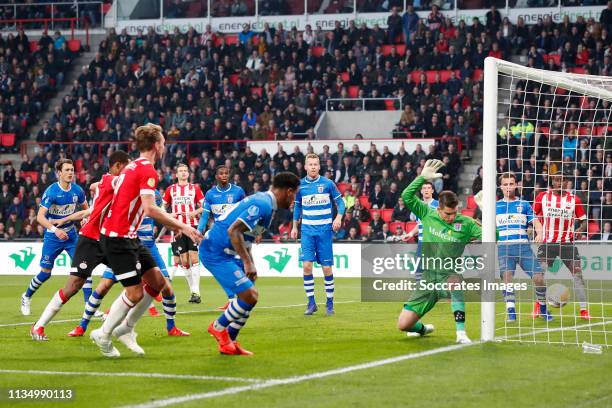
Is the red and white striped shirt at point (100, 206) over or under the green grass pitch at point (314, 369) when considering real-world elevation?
over

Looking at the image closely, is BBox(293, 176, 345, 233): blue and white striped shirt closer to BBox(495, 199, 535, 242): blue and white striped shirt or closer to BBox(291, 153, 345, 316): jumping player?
BBox(291, 153, 345, 316): jumping player

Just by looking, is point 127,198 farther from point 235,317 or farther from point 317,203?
point 317,203

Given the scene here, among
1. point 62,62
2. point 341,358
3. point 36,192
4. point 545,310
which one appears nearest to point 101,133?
point 36,192

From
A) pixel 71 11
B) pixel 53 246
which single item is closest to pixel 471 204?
pixel 53 246

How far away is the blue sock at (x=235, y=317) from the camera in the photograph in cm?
966

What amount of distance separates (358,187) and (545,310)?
13473 millimetres

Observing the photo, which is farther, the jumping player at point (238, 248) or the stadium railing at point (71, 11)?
the stadium railing at point (71, 11)

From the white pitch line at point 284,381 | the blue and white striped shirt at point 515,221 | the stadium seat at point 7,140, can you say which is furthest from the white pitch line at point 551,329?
the stadium seat at point 7,140

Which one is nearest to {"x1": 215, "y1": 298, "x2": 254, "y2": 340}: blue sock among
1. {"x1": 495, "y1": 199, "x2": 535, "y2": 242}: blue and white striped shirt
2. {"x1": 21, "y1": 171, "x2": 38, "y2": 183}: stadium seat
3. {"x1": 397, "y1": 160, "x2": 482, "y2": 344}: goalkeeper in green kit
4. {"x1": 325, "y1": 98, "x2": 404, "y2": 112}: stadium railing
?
{"x1": 397, "y1": 160, "x2": 482, "y2": 344}: goalkeeper in green kit

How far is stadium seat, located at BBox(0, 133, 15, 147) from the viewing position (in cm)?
3319

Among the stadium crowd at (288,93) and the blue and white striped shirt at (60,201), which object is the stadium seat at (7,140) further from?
the blue and white striped shirt at (60,201)

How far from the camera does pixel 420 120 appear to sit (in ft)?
93.1

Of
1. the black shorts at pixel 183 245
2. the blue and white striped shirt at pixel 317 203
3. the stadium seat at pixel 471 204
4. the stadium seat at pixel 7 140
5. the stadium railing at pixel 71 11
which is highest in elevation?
the stadium railing at pixel 71 11

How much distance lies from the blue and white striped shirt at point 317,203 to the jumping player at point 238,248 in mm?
5071
